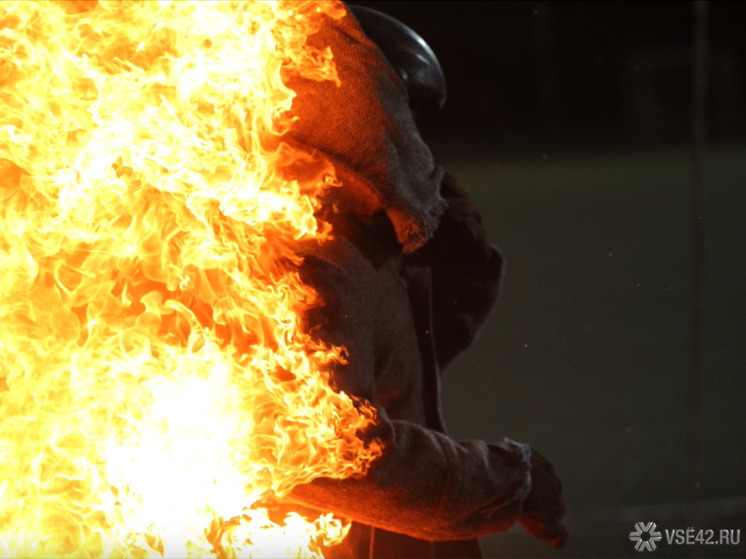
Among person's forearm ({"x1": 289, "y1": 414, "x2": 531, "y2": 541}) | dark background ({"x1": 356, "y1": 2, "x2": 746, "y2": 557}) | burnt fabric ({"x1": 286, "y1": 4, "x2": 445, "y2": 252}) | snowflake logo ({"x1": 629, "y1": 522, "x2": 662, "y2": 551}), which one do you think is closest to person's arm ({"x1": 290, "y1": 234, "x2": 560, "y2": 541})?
person's forearm ({"x1": 289, "y1": 414, "x2": 531, "y2": 541})

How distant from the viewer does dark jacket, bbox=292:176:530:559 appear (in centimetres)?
272

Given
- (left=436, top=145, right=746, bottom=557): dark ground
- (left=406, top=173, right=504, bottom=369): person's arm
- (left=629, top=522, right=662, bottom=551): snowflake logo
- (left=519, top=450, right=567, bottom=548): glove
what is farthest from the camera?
(left=436, top=145, right=746, bottom=557): dark ground

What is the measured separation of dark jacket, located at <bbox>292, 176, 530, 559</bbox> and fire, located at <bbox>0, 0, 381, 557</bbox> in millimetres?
81

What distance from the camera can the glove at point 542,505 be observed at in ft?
9.71

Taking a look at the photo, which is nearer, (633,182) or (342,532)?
(342,532)

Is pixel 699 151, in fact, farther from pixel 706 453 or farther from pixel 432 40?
pixel 432 40

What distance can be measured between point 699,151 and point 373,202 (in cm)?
198

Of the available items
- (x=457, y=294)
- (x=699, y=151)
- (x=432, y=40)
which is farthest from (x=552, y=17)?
(x=457, y=294)

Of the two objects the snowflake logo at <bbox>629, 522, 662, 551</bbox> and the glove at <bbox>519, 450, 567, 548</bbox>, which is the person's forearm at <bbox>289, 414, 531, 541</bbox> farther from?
the snowflake logo at <bbox>629, 522, 662, 551</bbox>

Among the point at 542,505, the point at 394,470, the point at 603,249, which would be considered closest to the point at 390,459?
the point at 394,470

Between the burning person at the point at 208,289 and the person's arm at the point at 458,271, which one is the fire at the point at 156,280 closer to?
the burning person at the point at 208,289

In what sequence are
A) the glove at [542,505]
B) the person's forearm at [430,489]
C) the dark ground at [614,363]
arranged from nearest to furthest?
the person's forearm at [430,489]
the glove at [542,505]
the dark ground at [614,363]

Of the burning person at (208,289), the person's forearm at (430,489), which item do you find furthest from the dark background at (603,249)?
the person's forearm at (430,489)

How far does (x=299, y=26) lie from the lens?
9.28 feet
